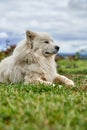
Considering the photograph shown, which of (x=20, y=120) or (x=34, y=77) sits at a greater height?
(x=20, y=120)

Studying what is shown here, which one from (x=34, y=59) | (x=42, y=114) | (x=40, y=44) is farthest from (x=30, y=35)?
(x=42, y=114)

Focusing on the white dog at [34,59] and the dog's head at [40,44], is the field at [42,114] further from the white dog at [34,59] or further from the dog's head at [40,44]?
the dog's head at [40,44]

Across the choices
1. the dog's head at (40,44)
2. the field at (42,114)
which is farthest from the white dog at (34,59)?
the field at (42,114)

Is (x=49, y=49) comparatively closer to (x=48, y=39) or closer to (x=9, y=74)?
(x=48, y=39)

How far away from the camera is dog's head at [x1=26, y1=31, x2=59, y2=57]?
11734 mm

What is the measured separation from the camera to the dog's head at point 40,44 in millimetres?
11734

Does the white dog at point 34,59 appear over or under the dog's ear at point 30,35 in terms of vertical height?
under

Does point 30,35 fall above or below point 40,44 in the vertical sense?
above

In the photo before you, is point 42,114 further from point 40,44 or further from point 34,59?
point 40,44

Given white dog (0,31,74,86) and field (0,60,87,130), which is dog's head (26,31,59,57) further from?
field (0,60,87,130)

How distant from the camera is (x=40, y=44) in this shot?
464 inches

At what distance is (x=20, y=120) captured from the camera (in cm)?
530

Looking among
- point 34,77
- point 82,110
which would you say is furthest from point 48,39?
point 82,110

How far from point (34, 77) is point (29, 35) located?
1150 millimetres
